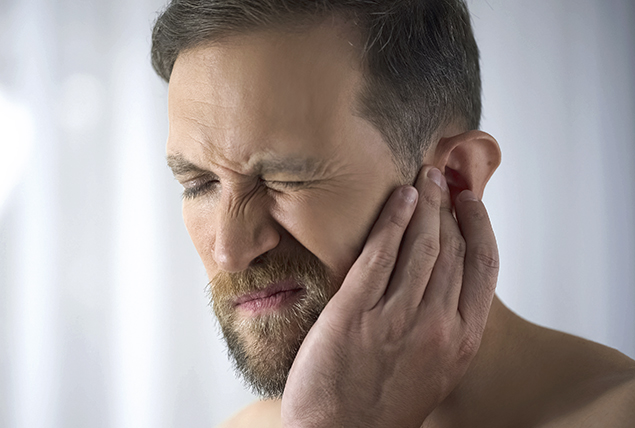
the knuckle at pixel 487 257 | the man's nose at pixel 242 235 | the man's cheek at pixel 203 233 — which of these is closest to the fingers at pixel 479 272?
the knuckle at pixel 487 257

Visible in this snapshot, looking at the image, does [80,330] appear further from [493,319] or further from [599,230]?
[599,230]

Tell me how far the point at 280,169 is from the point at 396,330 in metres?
0.35

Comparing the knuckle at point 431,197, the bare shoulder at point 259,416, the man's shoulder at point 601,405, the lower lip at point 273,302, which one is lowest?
the bare shoulder at point 259,416

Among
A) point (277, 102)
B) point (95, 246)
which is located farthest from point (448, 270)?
point (95, 246)

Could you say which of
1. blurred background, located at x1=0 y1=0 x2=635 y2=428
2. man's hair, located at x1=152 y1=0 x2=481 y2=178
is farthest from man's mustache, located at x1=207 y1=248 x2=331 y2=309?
blurred background, located at x1=0 y1=0 x2=635 y2=428

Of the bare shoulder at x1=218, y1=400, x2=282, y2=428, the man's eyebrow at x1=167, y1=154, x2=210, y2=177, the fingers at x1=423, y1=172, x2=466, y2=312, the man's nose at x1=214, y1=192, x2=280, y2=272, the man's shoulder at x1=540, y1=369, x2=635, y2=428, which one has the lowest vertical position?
the bare shoulder at x1=218, y1=400, x2=282, y2=428

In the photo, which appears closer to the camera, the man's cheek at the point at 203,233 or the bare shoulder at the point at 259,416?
the man's cheek at the point at 203,233

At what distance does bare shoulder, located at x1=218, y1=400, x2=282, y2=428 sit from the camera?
4.68 feet

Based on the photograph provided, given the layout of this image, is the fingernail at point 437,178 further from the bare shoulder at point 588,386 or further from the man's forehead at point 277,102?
the bare shoulder at point 588,386

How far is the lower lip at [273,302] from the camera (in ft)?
3.34

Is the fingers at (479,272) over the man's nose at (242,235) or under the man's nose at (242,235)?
under

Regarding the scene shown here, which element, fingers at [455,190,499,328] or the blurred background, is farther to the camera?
the blurred background

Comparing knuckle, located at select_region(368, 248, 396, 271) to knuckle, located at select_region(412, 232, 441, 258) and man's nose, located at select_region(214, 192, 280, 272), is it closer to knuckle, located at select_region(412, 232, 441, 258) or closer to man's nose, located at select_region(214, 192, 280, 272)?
knuckle, located at select_region(412, 232, 441, 258)

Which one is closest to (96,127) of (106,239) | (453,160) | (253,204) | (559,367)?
(106,239)
